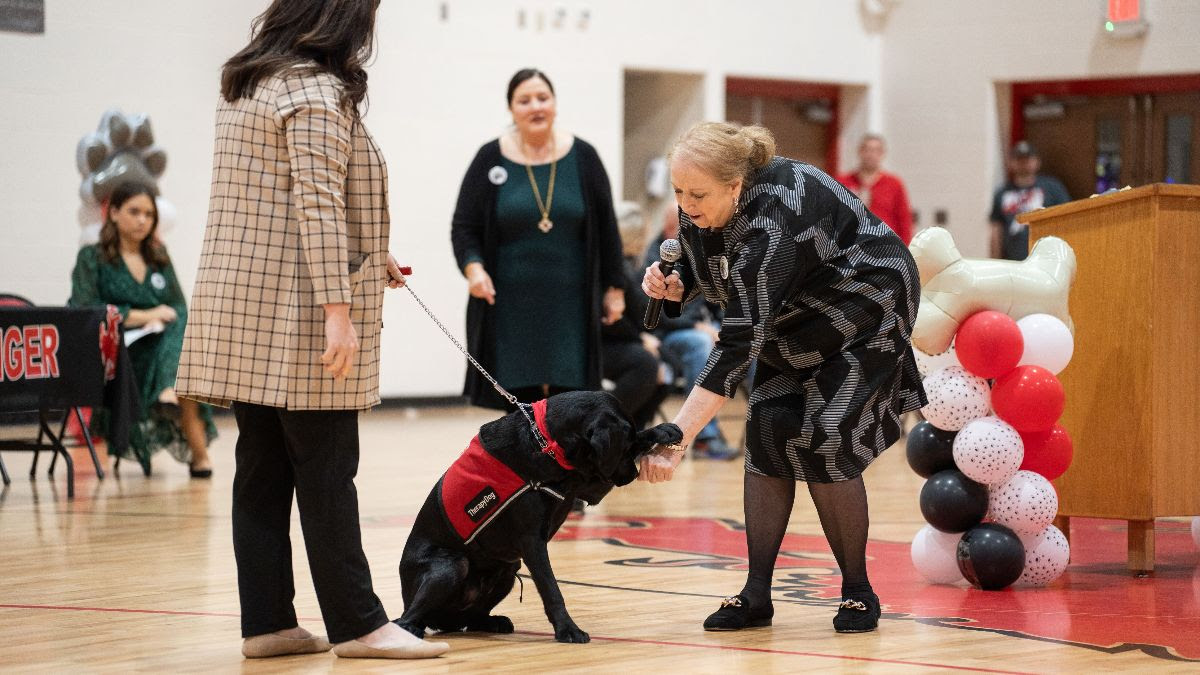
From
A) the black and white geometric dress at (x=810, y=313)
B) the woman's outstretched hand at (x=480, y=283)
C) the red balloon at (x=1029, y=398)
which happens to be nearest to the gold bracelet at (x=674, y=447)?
the black and white geometric dress at (x=810, y=313)

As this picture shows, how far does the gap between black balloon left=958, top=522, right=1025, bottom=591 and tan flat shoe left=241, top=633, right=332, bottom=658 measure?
6.21ft

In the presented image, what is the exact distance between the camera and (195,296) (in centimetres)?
310

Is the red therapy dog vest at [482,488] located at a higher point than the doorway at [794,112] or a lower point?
lower

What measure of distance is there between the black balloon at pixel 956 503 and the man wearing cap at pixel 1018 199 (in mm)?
7487

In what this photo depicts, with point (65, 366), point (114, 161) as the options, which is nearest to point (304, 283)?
point (65, 366)

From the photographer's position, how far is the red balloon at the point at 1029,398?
4156 mm

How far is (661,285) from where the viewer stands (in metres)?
3.53

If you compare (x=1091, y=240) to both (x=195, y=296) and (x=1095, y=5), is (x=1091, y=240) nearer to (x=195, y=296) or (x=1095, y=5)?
(x=195, y=296)

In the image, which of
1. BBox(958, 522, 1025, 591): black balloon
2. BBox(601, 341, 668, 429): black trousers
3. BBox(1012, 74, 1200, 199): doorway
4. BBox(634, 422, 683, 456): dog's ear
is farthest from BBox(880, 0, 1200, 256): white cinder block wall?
BBox(634, 422, 683, 456): dog's ear

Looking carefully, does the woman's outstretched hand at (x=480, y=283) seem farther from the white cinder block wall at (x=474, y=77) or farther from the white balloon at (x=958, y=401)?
the white cinder block wall at (x=474, y=77)

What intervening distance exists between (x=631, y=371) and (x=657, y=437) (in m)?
3.79

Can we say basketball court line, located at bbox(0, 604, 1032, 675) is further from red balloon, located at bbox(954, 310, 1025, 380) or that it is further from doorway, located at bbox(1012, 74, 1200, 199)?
doorway, located at bbox(1012, 74, 1200, 199)

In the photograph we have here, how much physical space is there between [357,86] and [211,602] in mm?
1578

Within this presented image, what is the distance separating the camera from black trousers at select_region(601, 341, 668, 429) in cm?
702
